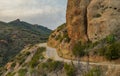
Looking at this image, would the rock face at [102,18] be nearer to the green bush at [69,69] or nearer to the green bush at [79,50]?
the green bush at [79,50]

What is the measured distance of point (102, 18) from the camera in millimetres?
76000

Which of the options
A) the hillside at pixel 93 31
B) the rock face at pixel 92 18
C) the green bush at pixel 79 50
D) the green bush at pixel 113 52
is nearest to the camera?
the green bush at pixel 113 52

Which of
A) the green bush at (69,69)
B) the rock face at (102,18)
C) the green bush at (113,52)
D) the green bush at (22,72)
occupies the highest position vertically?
the rock face at (102,18)

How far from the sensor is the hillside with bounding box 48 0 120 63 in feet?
232

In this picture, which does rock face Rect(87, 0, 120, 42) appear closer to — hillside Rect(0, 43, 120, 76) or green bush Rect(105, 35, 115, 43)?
green bush Rect(105, 35, 115, 43)

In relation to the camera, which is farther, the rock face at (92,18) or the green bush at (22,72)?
the green bush at (22,72)

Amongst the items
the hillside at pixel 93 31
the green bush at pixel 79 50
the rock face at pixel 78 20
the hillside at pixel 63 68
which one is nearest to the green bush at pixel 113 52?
the hillside at pixel 93 31

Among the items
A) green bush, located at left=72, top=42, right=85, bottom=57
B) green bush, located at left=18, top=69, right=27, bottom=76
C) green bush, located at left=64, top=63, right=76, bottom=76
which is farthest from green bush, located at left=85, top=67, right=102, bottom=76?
green bush, located at left=18, top=69, right=27, bottom=76

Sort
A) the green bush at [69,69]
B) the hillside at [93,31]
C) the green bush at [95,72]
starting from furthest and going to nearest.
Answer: the hillside at [93,31] < the green bush at [69,69] < the green bush at [95,72]

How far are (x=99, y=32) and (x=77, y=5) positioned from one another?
1316 cm

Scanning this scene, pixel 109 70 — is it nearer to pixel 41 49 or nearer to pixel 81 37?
pixel 81 37

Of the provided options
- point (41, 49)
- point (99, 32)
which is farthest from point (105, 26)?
point (41, 49)

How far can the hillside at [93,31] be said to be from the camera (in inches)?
2789

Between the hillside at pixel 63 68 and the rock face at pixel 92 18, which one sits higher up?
the rock face at pixel 92 18
